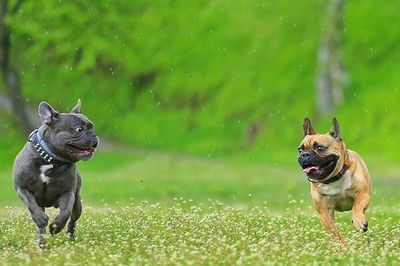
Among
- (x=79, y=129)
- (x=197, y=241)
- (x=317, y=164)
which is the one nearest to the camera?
(x=197, y=241)

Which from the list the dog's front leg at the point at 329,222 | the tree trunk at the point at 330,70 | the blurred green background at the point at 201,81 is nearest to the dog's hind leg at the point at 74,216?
the dog's front leg at the point at 329,222

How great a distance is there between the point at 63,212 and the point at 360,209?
154 inches

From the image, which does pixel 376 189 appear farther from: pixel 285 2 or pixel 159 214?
pixel 285 2

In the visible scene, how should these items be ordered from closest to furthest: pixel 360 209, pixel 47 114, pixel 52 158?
pixel 360 209
pixel 52 158
pixel 47 114

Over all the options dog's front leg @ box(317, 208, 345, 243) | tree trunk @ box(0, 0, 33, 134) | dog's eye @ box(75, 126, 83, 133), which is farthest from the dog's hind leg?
tree trunk @ box(0, 0, 33, 134)

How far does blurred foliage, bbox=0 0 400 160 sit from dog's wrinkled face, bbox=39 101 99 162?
2481 centimetres

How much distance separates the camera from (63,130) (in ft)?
49.3

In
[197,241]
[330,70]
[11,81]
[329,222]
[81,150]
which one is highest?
[330,70]

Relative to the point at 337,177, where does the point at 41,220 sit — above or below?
below

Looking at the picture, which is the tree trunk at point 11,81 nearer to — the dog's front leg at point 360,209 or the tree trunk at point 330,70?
the tree trunk at point 330,70

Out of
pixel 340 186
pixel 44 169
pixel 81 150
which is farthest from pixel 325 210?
pixel 44 169

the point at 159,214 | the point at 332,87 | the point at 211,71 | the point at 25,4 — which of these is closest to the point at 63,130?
the point at 159,214

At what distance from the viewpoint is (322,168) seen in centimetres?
1446

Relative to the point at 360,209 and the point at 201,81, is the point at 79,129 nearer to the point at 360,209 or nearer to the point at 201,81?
the point at 360,209
